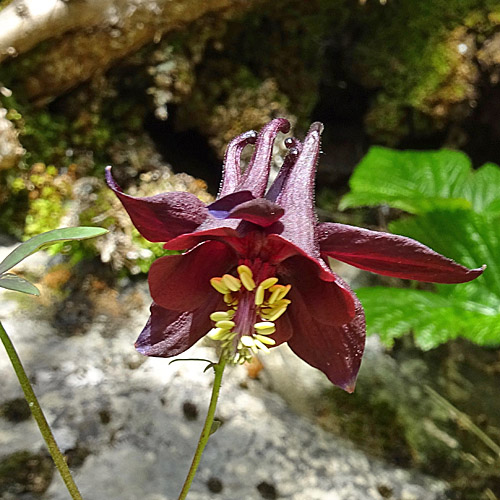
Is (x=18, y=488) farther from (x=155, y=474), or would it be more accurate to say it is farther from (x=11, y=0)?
(x=11, y=0)

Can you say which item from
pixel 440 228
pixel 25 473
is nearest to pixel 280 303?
pixel 25 473

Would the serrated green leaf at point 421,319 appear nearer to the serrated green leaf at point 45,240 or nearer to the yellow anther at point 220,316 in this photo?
the yellow anther at point 220,316

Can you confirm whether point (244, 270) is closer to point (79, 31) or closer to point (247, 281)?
point (247, 281)

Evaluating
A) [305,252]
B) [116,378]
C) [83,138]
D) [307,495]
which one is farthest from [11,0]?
[307,495]

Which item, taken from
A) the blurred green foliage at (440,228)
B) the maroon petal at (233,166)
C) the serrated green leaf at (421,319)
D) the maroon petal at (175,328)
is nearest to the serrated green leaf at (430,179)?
the blurred green foliage at (440,228)

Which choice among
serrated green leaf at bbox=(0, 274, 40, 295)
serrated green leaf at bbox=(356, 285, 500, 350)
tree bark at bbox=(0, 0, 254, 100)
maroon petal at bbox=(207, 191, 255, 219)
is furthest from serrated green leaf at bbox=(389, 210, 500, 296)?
serrated green leaf at bbox=(0, 274, 40, 295)

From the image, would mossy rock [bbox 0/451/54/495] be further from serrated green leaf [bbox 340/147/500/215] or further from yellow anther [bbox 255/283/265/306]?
serrated green leaf [bbox 340/147/500/215]
